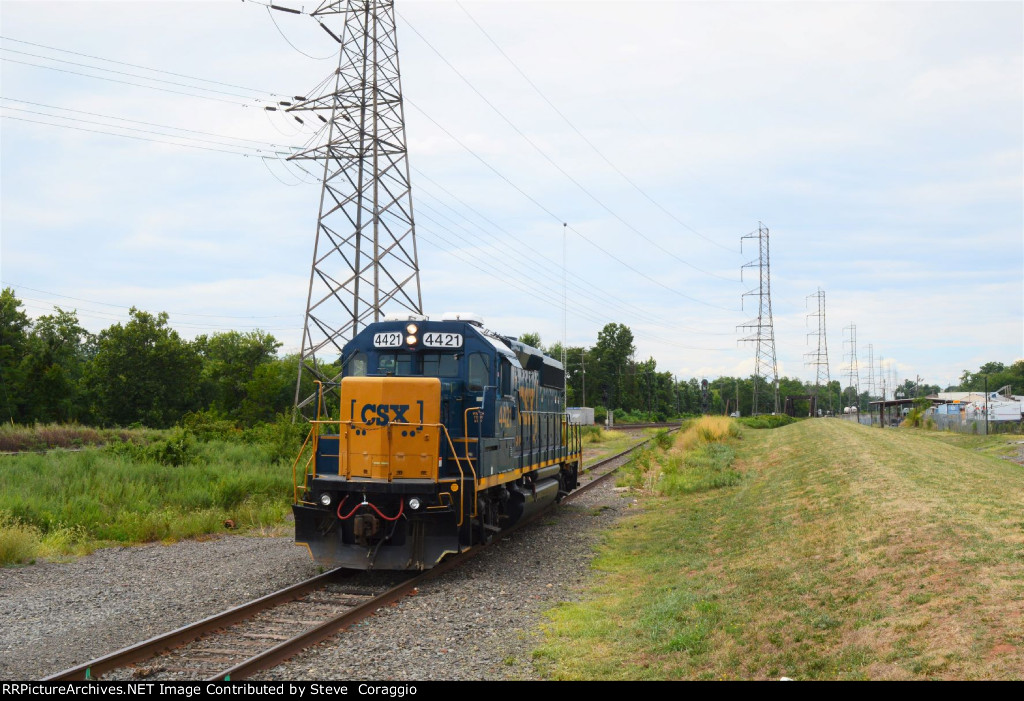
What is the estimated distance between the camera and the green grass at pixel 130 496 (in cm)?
1360

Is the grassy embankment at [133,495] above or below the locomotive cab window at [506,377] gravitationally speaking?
below

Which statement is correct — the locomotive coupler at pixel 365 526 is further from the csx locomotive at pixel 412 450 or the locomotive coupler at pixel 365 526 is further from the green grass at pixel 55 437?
the green grass at pixel 55 437

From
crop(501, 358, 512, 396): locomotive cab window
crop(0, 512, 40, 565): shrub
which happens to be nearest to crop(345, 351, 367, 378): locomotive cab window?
crop(501, 358, 512, 396): locomotive cab window

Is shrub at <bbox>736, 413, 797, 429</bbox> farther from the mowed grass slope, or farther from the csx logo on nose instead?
the csx logo on nose

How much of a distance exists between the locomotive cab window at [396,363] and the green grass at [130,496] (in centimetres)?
560

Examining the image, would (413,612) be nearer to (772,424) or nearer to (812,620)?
(812,620)

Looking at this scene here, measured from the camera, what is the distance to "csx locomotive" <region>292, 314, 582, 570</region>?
431 inches

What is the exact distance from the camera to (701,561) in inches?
466

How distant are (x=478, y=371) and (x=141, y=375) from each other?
53.2 m

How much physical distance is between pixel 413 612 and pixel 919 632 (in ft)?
18.3

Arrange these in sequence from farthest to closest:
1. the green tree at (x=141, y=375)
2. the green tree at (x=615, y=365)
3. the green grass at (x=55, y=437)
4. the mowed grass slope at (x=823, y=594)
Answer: the green tree at (x=615, y=365), the green tree at (x=141, y=375), the green grass at (x=55, y=437), the mowed grass slope at (x=823, y=594)

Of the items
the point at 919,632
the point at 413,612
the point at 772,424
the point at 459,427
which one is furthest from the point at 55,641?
the point at 772,424

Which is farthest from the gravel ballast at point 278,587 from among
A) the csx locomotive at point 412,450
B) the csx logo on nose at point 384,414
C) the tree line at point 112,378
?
the tree line at point 112,378

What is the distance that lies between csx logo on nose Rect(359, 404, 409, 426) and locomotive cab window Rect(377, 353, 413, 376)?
1.58 m
